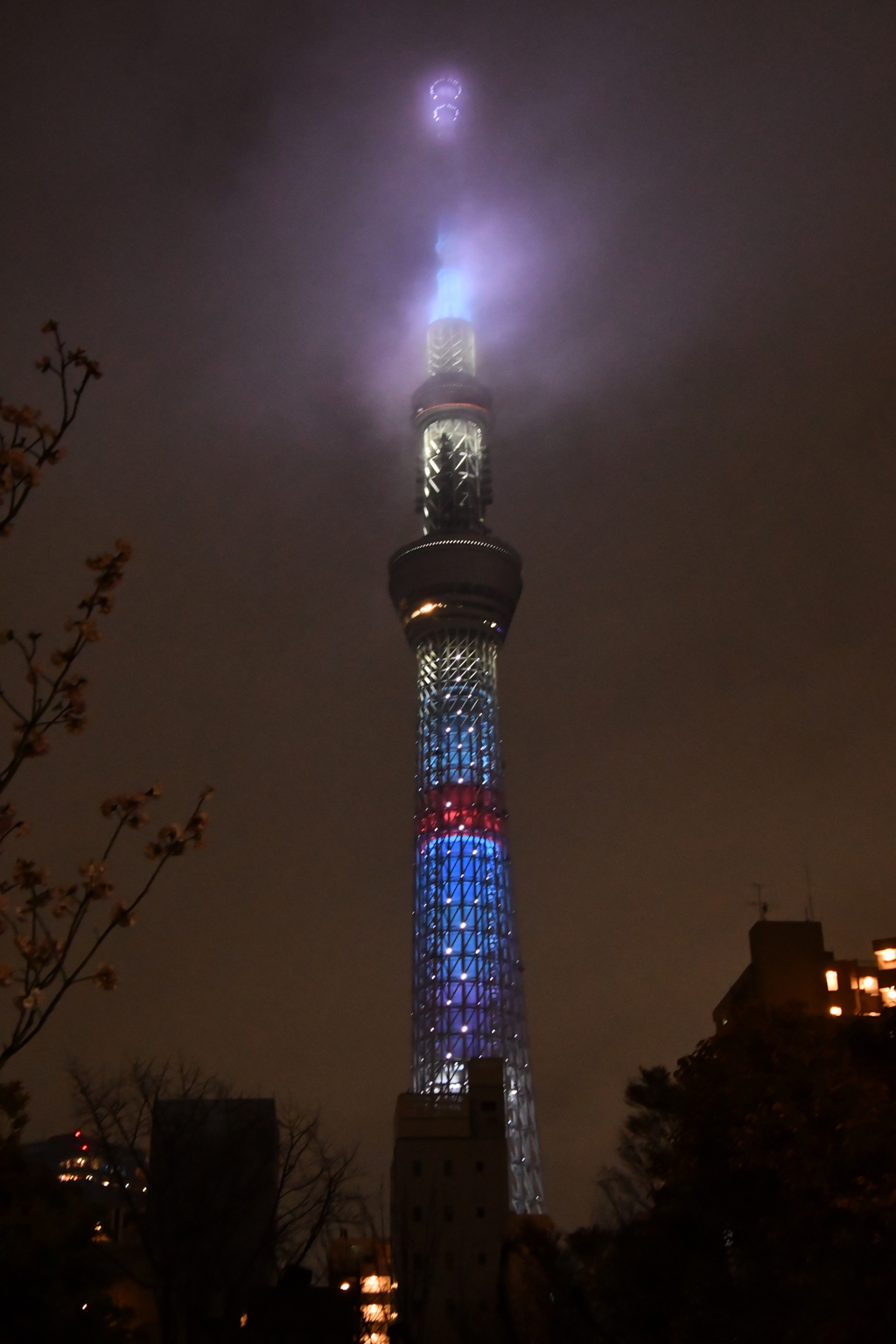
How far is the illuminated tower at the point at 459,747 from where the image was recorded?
86562 mm

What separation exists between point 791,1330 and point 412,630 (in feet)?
256

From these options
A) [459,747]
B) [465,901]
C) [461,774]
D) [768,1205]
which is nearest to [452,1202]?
[465,901]

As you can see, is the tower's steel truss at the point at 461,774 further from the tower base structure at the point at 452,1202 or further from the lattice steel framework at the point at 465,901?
the tower base structure at the point at 452,1202

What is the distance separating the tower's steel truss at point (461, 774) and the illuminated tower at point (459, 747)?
8 cm

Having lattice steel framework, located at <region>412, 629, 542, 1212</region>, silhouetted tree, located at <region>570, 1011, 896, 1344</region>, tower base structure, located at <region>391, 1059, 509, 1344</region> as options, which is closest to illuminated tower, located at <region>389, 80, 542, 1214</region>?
lattice steel framework, located at <region>412, 629, 542, 1212</region>

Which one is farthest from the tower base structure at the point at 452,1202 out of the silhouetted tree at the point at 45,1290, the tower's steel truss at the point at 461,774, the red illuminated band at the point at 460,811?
the silhouetted tree at the point at 45,1290

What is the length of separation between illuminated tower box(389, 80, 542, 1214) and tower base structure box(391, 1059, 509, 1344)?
17515 mm

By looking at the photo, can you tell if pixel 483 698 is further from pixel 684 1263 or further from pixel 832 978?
pixel 684 1263

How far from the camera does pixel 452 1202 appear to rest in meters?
62.0

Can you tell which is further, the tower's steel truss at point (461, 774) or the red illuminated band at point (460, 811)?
the red illuminated band at point (460, 811)

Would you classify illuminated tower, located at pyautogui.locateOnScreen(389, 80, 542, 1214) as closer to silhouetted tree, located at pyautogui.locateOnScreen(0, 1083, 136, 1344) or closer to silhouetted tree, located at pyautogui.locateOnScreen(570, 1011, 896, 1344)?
silhouetted tree, located at pyautogui.locateOnScreen(570, 1011, 896, 1344)

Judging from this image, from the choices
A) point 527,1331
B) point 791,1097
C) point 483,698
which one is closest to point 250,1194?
point 791,1097

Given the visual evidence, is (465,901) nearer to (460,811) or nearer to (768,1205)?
(460,811)

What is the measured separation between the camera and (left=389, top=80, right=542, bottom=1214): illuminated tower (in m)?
86.6
